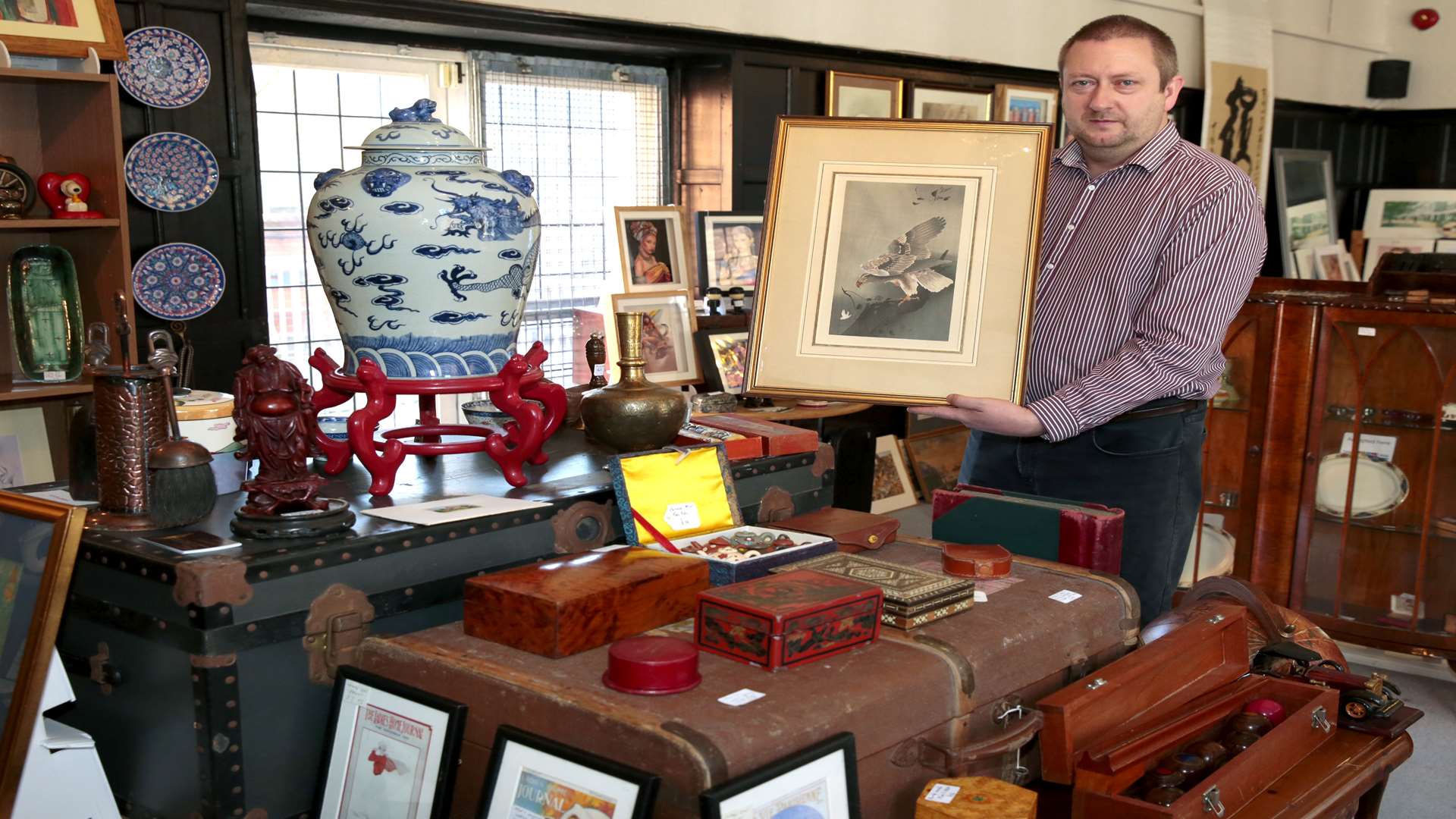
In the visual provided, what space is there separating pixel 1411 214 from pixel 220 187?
8592 mm

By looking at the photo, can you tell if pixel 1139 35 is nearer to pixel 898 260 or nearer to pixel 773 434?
pixel 898 260

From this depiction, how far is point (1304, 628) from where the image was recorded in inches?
94.9

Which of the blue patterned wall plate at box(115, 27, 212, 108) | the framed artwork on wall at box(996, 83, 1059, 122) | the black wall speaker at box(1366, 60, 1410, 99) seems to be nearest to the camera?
the blue patterned wall plate at box(115, 27, 212, 108)

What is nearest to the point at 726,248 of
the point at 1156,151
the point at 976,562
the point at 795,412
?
the point at 795,412

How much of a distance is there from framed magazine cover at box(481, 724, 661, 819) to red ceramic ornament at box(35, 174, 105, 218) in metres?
2.82

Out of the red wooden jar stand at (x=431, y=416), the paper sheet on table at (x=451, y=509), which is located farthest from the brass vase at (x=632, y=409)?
the paper sheet on table at (x=451, y=509)

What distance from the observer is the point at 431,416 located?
2334mm

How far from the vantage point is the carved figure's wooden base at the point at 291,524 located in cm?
170

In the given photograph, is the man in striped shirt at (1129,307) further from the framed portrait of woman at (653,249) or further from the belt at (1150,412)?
the framed portrait of woman at (653,249)

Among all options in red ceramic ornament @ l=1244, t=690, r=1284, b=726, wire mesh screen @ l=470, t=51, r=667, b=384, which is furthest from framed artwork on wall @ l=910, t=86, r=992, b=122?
red ceramic ornament @ l=1244, t=690, r=1284, b=726

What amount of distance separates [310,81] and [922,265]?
10.3 ft

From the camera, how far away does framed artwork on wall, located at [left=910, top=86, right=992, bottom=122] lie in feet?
21.4

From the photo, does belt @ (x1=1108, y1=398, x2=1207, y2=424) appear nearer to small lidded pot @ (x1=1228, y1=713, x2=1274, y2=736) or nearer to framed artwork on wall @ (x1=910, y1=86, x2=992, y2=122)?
small lidded pot @ (x1=1228, y1=713, x2=1274, y2=736)

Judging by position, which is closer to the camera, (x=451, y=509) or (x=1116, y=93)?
(x=451, y=509)
